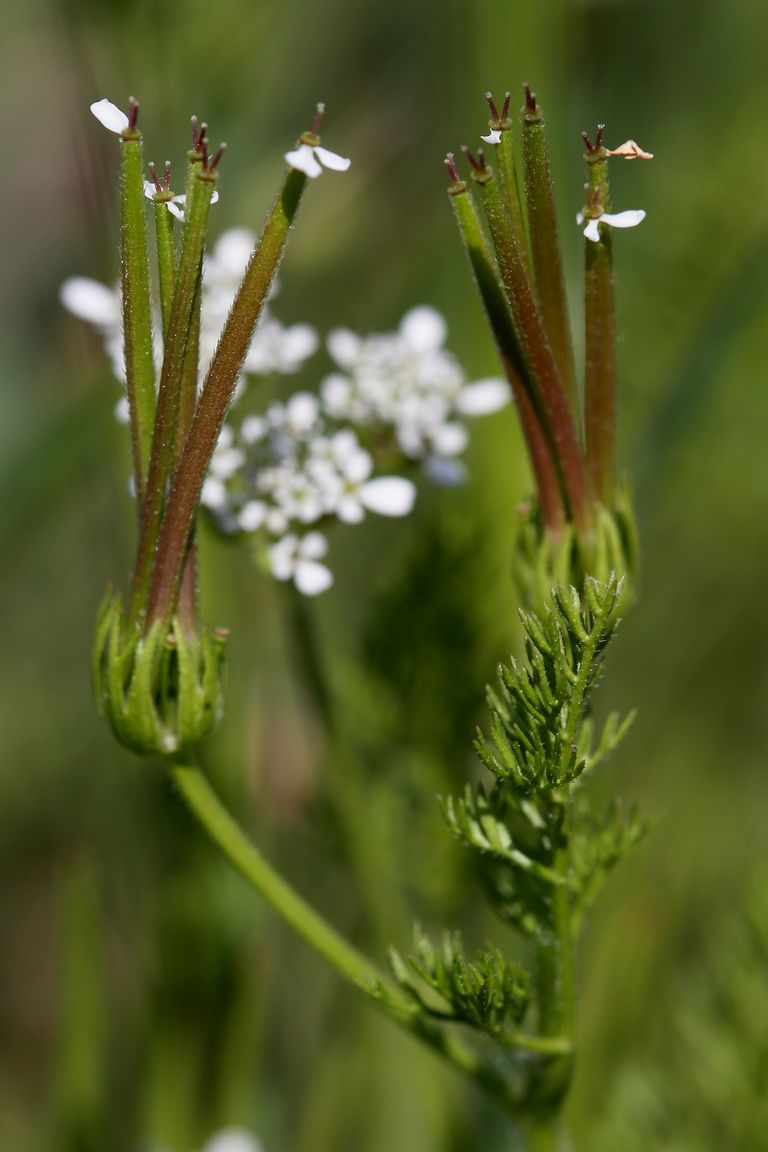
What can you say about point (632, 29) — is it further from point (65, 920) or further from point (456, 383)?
point (65, 920)

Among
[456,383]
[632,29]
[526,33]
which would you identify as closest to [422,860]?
[456,383]

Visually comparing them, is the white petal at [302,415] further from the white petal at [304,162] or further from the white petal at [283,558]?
the white petal at [304,162]

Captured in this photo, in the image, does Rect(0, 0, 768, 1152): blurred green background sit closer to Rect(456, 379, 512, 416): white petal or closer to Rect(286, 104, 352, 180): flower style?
Rect(456, 379, 512, 416): white petal

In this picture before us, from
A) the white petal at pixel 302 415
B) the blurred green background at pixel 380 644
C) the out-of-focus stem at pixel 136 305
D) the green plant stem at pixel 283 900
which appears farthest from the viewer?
the blurred green background at pixel 380 644

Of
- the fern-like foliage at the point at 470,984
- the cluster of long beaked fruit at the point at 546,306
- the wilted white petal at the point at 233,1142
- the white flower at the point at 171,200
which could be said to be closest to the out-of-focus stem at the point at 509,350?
the cluster of long beaked fruit at the point at 546,306

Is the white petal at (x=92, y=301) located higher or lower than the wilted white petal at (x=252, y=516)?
higher

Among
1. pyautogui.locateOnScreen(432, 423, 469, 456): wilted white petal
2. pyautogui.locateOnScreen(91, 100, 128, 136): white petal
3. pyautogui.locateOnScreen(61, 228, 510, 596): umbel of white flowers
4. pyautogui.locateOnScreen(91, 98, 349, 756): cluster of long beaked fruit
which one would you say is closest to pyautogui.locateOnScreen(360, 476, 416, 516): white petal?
pyautogui.locateOnScreen(61, 228, 510, 596): umbel of white flowers

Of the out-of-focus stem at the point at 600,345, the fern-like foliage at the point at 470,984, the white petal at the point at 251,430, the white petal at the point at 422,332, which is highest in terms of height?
the white petal at the point at 251,430

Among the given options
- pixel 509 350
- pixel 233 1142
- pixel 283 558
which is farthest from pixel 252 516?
pixel 233 1142
